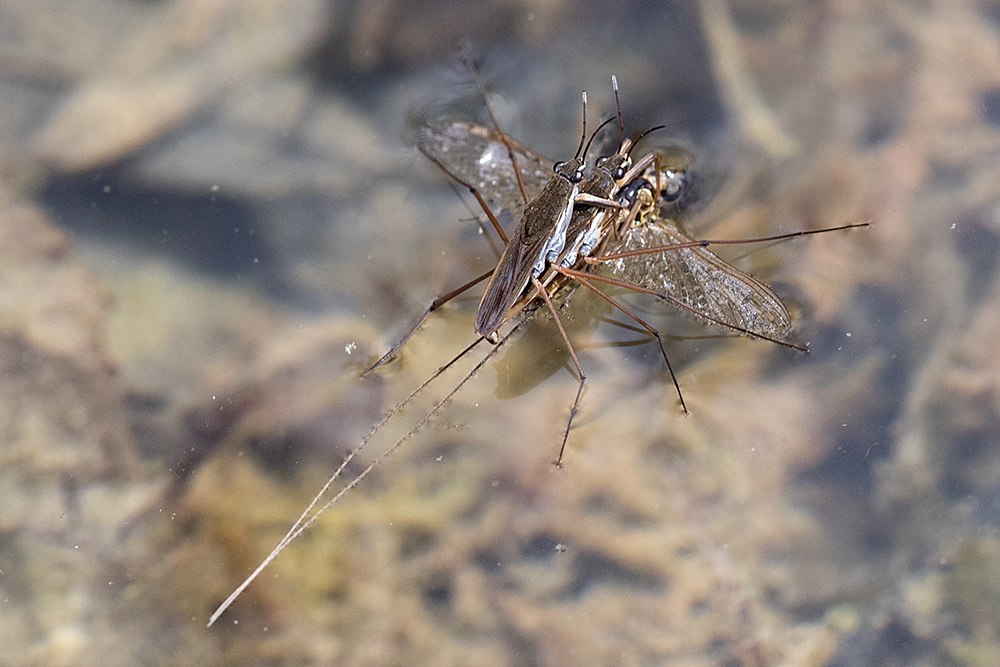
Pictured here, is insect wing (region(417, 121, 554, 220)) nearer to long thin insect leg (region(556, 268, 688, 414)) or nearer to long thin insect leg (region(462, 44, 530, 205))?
long thin insect leg (region(462, 44, 530, 205))

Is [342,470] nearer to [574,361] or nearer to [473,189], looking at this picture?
[574,361]

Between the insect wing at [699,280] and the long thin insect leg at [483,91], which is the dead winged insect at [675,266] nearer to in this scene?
the insect wing at [699,280]

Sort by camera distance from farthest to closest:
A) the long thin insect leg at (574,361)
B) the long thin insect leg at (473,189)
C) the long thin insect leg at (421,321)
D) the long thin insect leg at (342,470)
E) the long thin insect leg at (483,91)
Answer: the long thin insect leg at (483,91) → the long thin insect leg at (473,189) → the long thin insect leg at (421,321) → the long thin insect leg at (574,361) → the long thin insect leg at (342,470)

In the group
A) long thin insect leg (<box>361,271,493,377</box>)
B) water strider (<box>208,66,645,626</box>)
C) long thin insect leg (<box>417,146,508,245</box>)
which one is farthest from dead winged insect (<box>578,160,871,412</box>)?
long thin insect leg (<box>361,271,493,377</box>)

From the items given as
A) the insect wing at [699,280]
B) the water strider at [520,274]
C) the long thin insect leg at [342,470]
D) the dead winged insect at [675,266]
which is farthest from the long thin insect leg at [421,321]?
the insect wing at [699,280]

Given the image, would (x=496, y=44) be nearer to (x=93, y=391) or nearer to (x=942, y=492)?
(x=93, y=391)

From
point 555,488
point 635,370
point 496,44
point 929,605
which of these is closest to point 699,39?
point 496,44

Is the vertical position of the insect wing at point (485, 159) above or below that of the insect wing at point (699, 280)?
above
